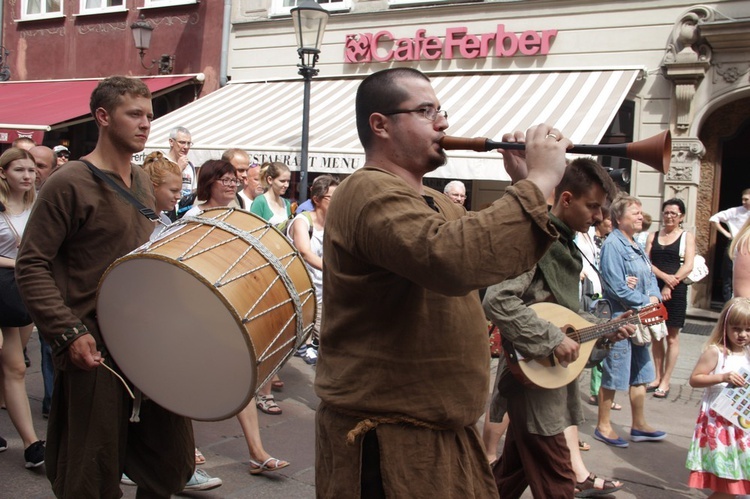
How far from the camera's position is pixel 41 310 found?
8.96ft

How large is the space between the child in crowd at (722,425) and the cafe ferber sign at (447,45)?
788cm

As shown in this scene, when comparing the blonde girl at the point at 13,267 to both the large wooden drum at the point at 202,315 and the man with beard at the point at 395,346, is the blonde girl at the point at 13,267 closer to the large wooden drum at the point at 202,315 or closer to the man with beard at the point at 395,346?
the large wooden drum at the point at 202,315

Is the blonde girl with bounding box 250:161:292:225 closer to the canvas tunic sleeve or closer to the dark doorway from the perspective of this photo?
the canvas tunic sleeve

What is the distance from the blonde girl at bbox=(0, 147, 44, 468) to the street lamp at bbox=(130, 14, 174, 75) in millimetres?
10166

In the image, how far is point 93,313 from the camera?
2904 millimetres

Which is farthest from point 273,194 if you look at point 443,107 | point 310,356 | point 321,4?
point 321,4

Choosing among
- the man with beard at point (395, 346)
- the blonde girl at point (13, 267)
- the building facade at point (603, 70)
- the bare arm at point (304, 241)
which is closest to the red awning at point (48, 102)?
the building facade at point (603, 70)

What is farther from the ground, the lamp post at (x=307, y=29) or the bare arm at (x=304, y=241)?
the lamp post at (x=307, y=29)

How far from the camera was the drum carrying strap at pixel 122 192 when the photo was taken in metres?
2.93

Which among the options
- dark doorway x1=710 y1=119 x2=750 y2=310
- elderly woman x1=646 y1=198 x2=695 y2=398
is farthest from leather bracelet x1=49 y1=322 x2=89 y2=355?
dark doorway x1=710 y1=119 x2=750 y2=310

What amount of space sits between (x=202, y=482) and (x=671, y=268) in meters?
5.00

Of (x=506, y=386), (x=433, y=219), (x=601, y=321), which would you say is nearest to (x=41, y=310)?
(x=433, y=219)

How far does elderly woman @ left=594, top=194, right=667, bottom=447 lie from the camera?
523cm

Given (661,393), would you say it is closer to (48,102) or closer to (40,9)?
(48,102)
